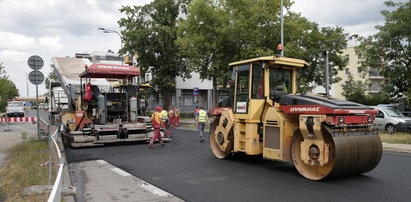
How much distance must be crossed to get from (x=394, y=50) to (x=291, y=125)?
1409 cm

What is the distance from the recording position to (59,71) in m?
15.7

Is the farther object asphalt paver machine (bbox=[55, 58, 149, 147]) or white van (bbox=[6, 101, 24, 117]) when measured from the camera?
white van (bbox=[6, 101, 24, 117])

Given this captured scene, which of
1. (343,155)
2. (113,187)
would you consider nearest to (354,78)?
(343,155)

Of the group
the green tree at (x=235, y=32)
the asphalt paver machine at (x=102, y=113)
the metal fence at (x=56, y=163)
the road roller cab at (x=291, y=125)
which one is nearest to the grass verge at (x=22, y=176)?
the metal fence at (x=56, y=163)

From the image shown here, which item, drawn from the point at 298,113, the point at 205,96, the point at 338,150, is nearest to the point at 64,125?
the point at 298,113

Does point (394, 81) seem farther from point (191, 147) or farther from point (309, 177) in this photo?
point (309, 177)

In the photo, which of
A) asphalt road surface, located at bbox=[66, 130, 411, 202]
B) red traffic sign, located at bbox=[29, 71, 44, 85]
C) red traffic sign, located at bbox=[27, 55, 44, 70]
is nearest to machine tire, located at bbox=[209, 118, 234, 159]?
asphalt road surface, located at bbox=[66, 130, 411, 202]

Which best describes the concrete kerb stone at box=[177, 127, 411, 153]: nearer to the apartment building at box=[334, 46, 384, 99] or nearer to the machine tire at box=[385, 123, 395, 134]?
the machine tire at box=[385, 123, 395, 134]

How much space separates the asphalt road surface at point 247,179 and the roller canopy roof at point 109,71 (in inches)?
138

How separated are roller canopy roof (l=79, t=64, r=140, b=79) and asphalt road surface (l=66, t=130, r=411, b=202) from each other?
350 cm

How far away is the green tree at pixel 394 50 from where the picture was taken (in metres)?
17.7

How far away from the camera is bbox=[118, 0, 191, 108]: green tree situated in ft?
108

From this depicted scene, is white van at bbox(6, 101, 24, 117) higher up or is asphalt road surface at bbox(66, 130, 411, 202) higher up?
white van at bbox(6, 101, 24, 117)

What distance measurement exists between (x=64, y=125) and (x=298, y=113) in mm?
9706
